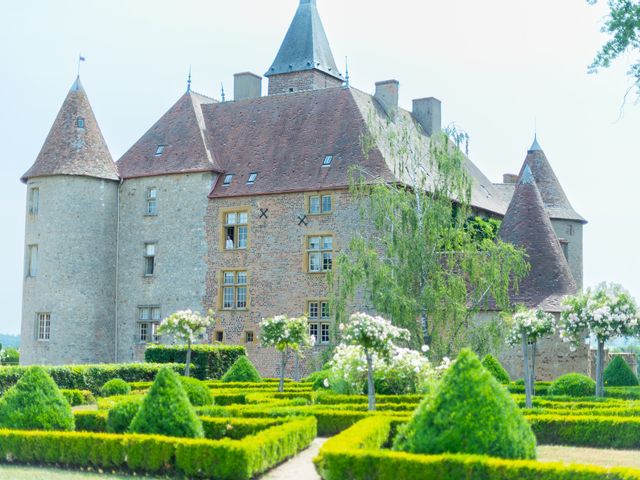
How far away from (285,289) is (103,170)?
8.57m

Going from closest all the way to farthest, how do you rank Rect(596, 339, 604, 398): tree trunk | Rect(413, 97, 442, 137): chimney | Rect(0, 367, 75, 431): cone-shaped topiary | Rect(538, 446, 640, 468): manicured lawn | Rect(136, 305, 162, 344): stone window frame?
Rect(538, 446, 640, 468): manicured lawn → Rect(0, 367, 75, 431): cone-shaped topiary → Rect(596, 339, 604, 398): tree trunk → Rect(136, 305, 162, 344): stone window frame → Rect(413, 97, 442, 137): chimney

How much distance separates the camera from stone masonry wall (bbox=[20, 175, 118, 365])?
34156 millimetres

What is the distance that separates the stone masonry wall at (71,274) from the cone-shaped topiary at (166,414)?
22413 millimetres

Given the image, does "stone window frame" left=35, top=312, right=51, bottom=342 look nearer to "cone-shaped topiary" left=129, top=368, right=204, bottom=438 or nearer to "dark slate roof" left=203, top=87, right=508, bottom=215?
"dark slate roof" left=203, top=87, right=508, bottom=215

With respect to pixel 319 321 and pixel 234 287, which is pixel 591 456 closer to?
pixel 319 321

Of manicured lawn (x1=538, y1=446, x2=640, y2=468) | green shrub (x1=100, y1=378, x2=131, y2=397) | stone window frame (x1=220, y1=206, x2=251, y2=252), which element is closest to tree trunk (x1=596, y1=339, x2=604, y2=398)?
manicured lawn (x1=538, y1=446, x2=640, y2=468)

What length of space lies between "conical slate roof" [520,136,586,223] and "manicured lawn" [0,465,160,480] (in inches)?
1140

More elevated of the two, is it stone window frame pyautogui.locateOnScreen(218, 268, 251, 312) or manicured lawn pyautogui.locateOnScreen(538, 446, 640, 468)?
stone window frame pyautogui.locateOnScreen(218, 268, 251, 312)

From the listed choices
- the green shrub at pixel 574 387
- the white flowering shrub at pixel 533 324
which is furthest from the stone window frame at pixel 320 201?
the white flowering shrub at pixel 533 324

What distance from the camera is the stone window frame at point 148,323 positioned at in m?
35.1

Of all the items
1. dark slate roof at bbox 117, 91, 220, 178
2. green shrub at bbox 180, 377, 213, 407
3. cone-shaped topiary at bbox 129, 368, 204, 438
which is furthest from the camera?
dark slate roof at bbox 117, 91, 220, 178

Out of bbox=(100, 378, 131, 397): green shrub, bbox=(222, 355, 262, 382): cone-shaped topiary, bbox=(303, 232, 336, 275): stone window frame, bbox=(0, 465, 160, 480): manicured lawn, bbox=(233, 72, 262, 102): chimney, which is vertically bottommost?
bbox=(0, 465, 160, 480): manicured lawn

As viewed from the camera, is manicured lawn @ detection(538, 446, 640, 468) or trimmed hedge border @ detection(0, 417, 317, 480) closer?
trimmed hedge border @ detection(0, 417, 317, 480)

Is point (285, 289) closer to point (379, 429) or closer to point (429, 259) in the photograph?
point (429, 259)
